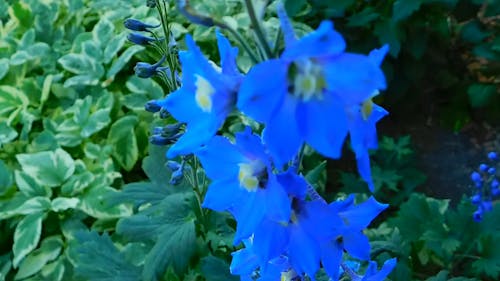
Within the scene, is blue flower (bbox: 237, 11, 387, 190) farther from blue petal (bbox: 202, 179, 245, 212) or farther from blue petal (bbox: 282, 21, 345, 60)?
blue petal (bbox: 202, 179, 245, 212)

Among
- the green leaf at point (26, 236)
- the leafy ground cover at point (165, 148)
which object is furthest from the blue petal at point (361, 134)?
the green leaf at point (26, 236)

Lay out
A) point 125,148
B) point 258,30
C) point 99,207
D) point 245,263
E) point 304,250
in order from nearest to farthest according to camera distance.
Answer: point 258,30 < point 304,250 < point 245,263 < point 99,207 < point 125,148

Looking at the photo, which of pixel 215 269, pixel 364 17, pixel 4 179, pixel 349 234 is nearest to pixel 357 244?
pixel 349 234

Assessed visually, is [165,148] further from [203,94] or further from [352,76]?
[352,76]

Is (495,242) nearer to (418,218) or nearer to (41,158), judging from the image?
(418,218)

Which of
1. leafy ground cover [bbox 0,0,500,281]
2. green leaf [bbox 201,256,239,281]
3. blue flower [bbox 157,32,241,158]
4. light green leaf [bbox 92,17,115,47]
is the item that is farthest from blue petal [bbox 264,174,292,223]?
light green leaf [bbox 92,17,115,47]

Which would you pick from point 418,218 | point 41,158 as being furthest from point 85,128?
point 418,218
